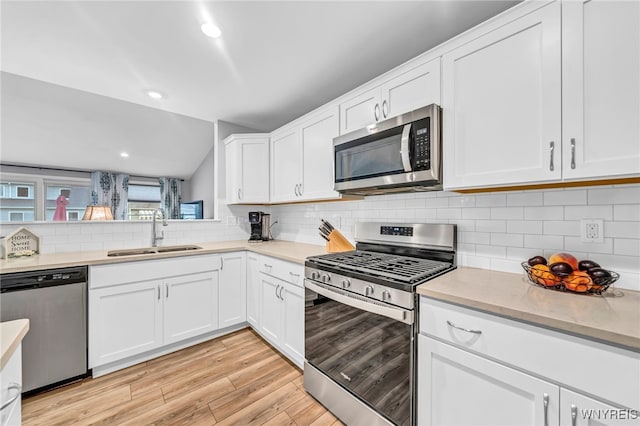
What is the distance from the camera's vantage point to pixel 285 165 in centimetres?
265

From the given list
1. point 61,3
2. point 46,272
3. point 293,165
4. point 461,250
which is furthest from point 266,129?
point 461,250

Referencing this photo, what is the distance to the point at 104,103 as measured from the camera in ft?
11.8

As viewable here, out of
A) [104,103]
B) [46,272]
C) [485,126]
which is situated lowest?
[46,272]

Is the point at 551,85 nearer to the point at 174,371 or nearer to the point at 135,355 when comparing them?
the point at 174,371

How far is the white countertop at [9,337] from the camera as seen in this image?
64cm

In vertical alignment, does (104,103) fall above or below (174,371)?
above

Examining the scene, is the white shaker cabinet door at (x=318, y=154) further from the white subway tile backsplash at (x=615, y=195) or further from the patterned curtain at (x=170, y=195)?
the patterned curtain at (x=170, y=195)

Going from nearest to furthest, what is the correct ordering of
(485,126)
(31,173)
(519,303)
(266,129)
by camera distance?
(519,303), (485,126), (266,129), (31,173)

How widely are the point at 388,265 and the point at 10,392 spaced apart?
1.51 m

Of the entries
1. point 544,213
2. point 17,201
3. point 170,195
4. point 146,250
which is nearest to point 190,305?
point 146,250

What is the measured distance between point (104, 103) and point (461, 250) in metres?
4.69

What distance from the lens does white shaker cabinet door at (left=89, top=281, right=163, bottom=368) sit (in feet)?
6.31

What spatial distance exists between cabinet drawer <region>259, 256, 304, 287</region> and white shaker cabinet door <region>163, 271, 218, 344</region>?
1.75 ft

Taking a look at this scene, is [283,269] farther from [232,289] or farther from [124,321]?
[124,321]
